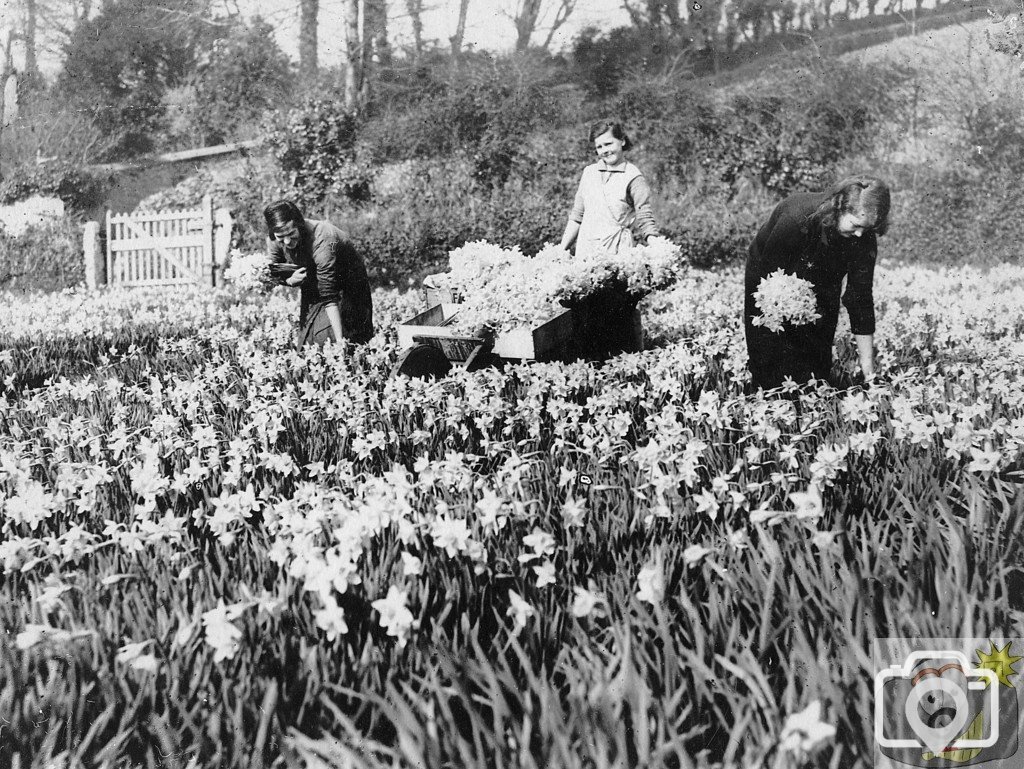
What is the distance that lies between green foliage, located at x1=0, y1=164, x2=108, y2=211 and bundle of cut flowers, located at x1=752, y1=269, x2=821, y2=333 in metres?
23.1

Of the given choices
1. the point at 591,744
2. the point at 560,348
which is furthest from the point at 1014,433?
the point at 560,348

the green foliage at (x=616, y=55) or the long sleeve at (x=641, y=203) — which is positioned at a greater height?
the green foliage at (x=616, y=55)

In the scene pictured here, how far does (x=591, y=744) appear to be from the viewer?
1.32 metres

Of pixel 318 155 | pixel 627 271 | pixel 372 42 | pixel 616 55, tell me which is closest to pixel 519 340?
pixel 627 271

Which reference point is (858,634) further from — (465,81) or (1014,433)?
(465,81)

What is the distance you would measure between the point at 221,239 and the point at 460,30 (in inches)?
489

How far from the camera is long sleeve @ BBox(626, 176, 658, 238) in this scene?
18.8ft

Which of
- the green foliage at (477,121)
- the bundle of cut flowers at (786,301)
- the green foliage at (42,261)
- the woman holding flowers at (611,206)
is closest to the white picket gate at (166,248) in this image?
the green foliage at (42,261)

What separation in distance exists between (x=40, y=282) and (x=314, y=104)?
774 cm

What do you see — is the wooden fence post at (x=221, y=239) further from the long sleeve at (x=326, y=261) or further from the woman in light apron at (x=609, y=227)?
the woman in light apron at (x=609, y=227)

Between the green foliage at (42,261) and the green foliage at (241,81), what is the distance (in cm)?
822

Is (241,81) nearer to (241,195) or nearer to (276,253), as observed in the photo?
(241,195)

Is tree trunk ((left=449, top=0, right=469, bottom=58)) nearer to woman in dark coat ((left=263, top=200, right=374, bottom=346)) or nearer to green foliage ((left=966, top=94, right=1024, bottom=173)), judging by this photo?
green foliage ((left=966, top=94, right=1024, bottom=173))

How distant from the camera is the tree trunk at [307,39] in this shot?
22.3 metres
